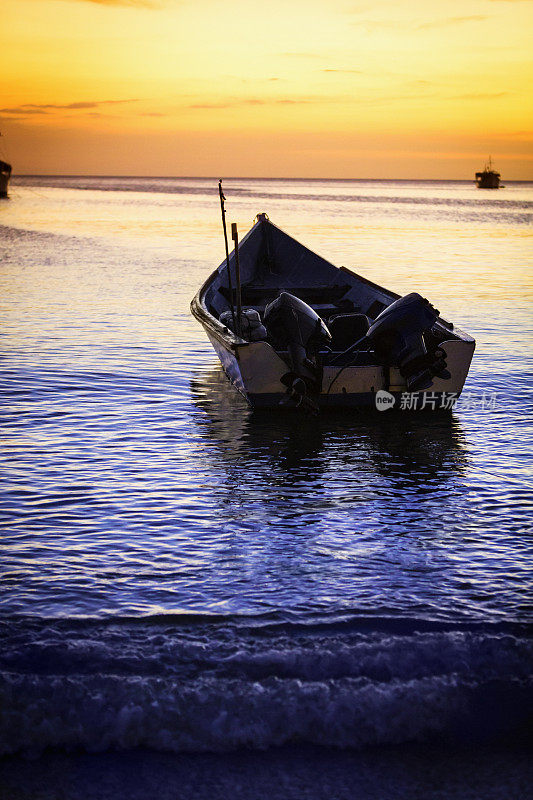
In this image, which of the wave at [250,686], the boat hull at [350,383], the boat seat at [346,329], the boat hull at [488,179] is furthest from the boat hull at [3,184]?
the boat hull at [488,179]

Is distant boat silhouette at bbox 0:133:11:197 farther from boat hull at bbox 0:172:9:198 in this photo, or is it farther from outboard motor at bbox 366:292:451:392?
outboard motor at bbox 366:292:451:392

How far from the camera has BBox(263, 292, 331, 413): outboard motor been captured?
10734mm

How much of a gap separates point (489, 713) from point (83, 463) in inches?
221

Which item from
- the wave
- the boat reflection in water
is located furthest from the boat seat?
the wave

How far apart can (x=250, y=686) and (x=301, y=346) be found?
621 centimetres

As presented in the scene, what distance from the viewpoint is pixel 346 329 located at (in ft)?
42.9

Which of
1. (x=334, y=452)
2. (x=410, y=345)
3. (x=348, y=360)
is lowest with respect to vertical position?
(x=334, y=452)

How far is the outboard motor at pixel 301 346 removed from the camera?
35.2 ft

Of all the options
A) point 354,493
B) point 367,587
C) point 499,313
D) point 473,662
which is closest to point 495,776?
point 473,662

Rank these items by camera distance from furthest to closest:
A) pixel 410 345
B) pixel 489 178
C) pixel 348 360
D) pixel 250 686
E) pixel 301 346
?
pixel 489 178 → pixel 348 360 → pixel 301 346 → pixel 410 345 → pixel 250 686

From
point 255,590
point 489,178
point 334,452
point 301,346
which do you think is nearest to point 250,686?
point 255,590

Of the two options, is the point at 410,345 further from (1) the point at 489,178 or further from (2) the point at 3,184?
(1) the point at 489,178

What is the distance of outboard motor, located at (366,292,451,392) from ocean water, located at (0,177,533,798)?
86cm

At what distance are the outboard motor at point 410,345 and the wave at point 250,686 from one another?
5.44 meters
